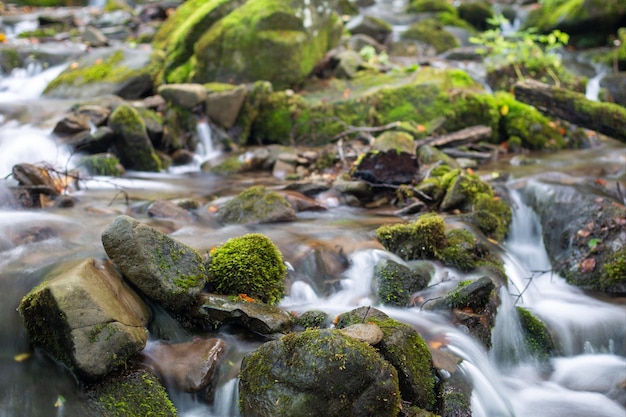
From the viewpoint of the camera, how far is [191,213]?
257 inches

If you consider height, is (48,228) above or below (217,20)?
below

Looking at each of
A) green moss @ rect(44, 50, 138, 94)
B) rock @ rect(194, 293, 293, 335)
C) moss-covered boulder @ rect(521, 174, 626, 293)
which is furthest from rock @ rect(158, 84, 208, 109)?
rock @ rect(194, 293, 293, 335)

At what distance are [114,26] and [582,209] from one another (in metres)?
15.9

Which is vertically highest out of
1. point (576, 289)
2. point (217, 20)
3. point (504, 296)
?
point (217, 20)

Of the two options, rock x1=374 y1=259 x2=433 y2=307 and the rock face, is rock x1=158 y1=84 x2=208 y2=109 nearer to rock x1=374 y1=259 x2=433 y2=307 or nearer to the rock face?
rock x1=374 y1=259 x2=433 y2=307

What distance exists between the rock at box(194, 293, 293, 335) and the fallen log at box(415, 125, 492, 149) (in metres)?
5.62

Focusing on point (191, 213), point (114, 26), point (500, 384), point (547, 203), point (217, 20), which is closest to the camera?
point (500, 384)

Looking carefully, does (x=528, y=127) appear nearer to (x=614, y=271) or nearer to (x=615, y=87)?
(x=615, y=87)

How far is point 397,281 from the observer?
507cm

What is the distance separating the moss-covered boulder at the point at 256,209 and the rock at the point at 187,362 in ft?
7.97

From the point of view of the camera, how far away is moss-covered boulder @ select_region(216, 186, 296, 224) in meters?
6.34

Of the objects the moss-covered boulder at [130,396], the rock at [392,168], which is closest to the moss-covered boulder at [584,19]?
the rock at [392,168]

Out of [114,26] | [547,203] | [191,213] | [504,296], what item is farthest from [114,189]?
[114,26]

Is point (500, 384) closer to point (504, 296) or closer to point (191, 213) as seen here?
point (504, 296)
